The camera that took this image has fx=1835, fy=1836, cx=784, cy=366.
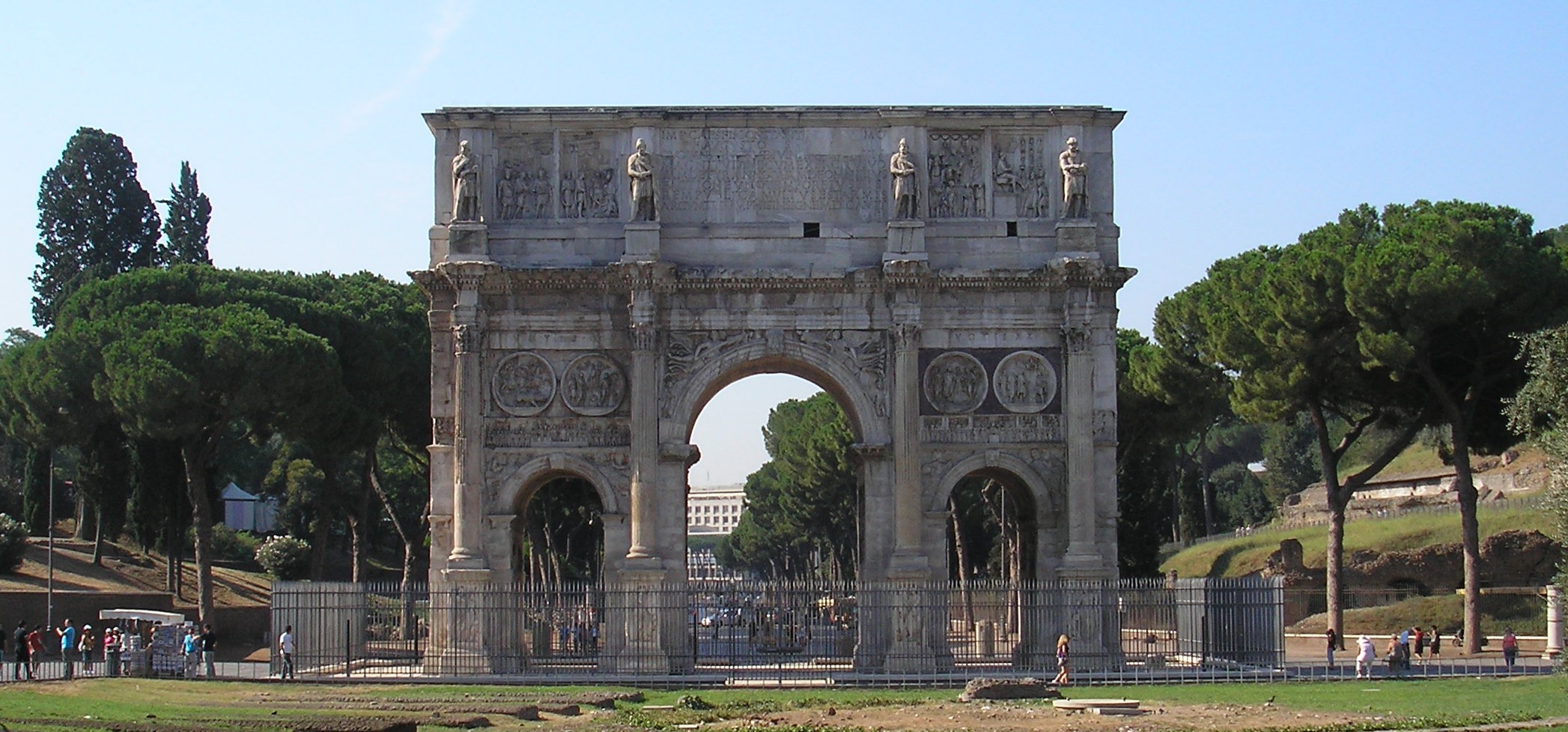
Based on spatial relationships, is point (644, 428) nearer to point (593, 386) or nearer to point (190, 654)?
point (593, 386)

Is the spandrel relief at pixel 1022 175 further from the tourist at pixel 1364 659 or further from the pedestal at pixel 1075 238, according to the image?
the tourist at pixel 1364 659

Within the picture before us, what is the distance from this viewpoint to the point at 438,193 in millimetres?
35062

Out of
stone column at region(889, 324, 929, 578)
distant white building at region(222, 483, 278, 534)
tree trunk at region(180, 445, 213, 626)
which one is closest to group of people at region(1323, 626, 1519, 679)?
stone column at region(889, 324, 929, 578)

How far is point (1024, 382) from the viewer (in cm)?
3450

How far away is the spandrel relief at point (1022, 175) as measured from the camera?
114 feet

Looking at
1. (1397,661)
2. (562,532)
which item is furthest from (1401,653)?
(562,532)

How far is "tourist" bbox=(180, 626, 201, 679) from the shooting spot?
34344 mm

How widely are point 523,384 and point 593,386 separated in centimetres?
131

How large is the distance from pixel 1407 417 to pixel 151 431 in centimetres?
2849

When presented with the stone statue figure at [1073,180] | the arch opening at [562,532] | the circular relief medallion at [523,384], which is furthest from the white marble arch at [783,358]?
A: the arch opening at [562,532]

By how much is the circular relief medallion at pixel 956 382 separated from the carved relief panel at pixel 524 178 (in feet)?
25.8

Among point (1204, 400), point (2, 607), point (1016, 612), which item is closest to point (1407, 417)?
point (1204, 400)

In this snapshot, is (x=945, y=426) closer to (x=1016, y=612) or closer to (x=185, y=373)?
(x=1016, y=612)

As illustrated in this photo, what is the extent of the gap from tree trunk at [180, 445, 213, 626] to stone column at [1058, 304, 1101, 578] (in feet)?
66.4
